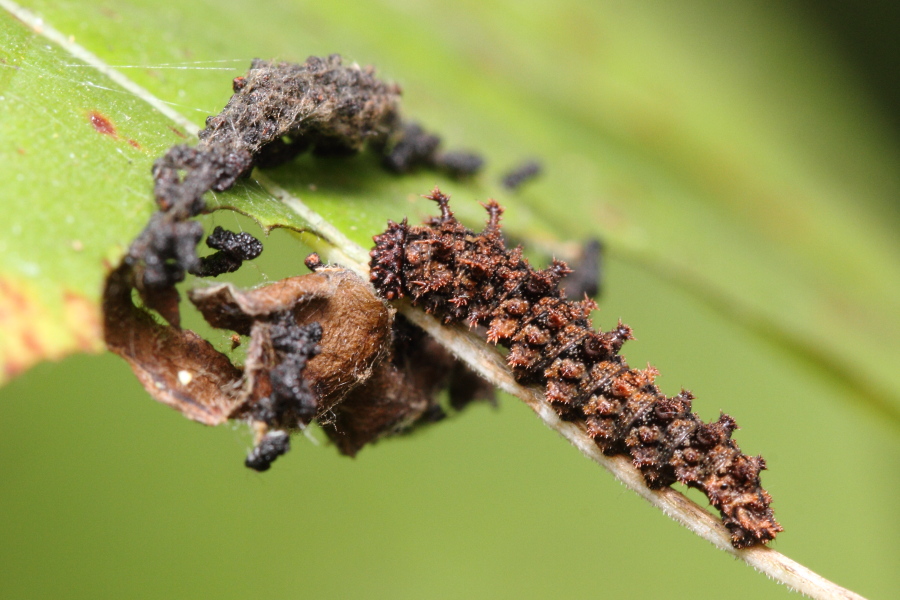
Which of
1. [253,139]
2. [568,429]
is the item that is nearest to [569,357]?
[568,429]

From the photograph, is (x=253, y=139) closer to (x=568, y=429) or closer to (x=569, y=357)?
(x=569, y=357)

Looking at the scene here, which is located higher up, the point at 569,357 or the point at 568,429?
the point at 569,357

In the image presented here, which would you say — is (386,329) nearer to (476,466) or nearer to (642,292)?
(476,466)

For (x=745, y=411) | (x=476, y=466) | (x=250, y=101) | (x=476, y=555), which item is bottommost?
(x=476, y=555)

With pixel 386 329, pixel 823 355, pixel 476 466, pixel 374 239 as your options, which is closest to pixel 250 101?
pixel 374 239

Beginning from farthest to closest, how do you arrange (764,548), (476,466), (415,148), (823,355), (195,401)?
1. (476,466)
2. (823,355)
3. (415,148)
4. (764,548)
5. (195,401)

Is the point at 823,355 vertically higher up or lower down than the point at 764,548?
higher up

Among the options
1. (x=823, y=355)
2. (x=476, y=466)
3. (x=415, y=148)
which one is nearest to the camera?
(x=415, y=148)

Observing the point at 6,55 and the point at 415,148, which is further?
the point at 415,148
